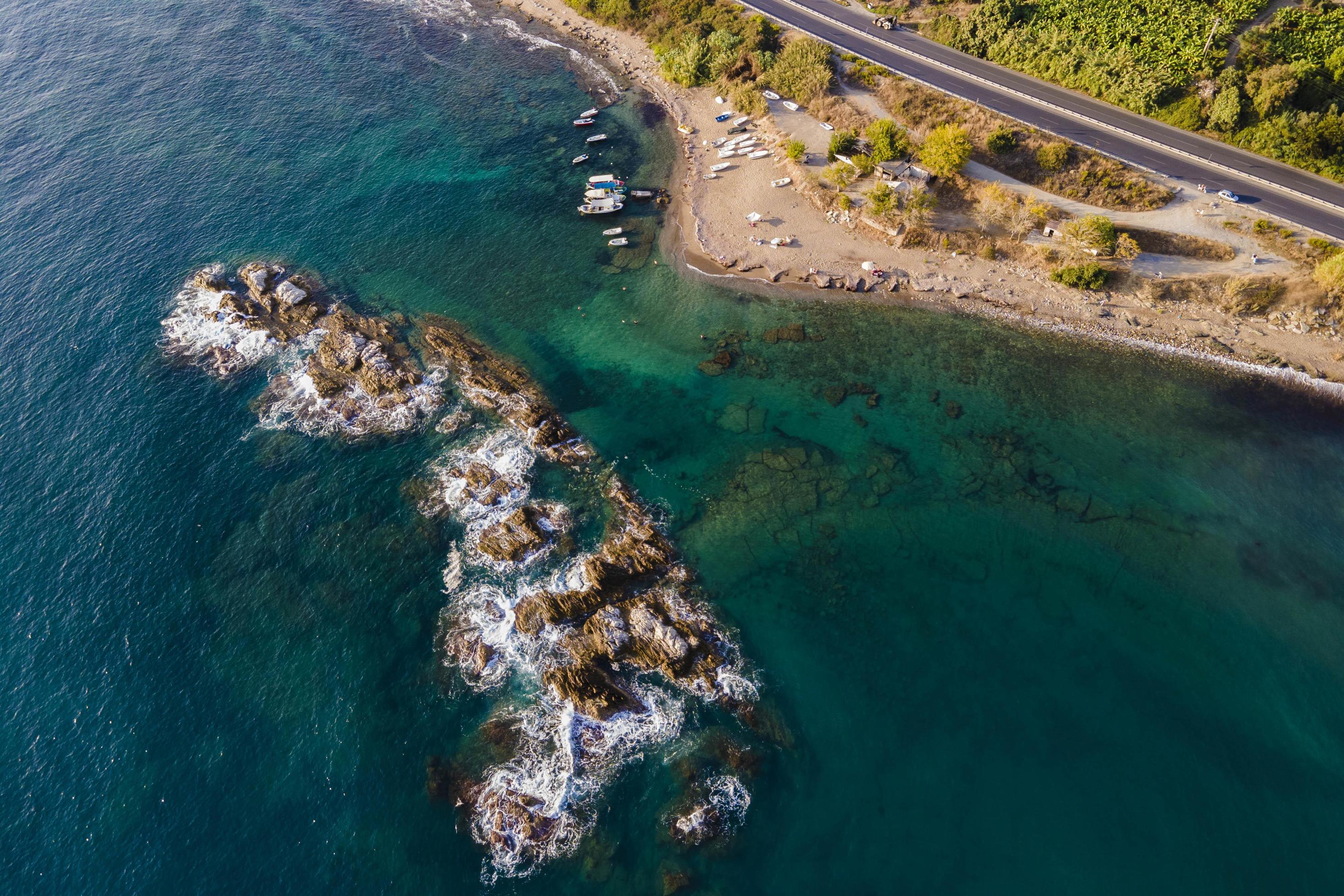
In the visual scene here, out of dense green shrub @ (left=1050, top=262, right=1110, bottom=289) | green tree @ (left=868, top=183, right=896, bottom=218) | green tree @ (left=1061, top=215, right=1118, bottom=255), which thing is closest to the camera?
green tree @ (left=1061, top=215, right=1118, bottom=255)

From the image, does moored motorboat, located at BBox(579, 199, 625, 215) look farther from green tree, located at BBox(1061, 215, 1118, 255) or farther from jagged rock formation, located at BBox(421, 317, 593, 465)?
green tree, located at BBox(1061, 215, 1118, 255)

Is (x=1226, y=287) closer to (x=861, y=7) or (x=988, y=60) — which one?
(x=988, y=60)

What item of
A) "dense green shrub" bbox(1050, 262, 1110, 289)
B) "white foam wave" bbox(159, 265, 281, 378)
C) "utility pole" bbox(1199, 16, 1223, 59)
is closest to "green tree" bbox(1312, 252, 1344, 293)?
"dense green shrub" bbox(1050, 262, 1110, 289)

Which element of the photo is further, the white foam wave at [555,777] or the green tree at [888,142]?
the green tree at [888,142]

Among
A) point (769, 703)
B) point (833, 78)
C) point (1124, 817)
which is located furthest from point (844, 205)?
point (1124, 817)

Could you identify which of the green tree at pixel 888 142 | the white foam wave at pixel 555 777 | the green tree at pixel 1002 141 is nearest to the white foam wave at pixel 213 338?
the white foam wave at pixel 555 777

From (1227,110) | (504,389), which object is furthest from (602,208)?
(1227,110)

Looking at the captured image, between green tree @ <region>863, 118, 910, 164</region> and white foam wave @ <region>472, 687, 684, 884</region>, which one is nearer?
white foam wave @ <region>472, 687, 684, 884</region>

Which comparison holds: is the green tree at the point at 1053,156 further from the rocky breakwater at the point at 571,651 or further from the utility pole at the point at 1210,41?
the rocky breakwater at the point at 571,651
